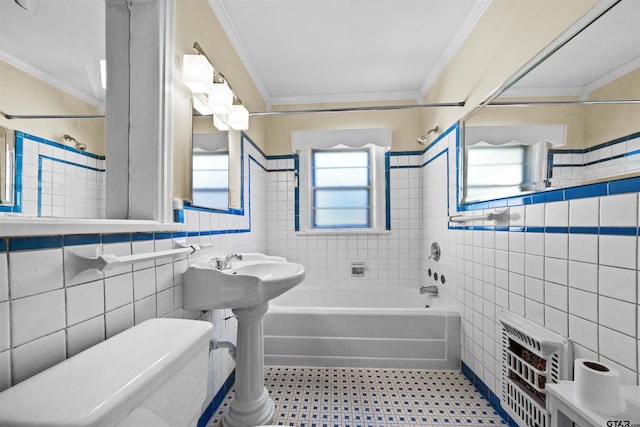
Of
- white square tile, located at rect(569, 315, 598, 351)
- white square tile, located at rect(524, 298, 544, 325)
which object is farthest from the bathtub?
white square tile, located at rect(569, 315, 598, 351)

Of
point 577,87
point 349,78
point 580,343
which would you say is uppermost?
point 349,78

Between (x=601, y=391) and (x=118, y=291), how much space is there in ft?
4.80

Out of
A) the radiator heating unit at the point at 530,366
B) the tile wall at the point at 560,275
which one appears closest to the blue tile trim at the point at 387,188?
the tile wall at the point at 560,275

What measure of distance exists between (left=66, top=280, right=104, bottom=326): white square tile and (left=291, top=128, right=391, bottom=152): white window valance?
93.2 inches

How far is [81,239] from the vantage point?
77 cm

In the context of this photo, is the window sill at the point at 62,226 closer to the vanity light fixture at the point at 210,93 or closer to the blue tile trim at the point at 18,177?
the blue tile trim at the point at 18,177

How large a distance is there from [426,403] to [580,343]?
3.09 ft

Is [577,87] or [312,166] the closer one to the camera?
[577,87]

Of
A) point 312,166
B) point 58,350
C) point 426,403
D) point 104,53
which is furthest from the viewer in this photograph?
point 312,166

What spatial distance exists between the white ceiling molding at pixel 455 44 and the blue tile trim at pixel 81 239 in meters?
2.40

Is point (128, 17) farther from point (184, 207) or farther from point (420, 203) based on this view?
point (420, 203)

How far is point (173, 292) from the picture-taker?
1.21 meters

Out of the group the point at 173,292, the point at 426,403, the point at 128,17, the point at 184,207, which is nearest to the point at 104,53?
the point at 128,17

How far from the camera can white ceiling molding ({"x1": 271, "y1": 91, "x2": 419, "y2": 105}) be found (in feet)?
9.57
